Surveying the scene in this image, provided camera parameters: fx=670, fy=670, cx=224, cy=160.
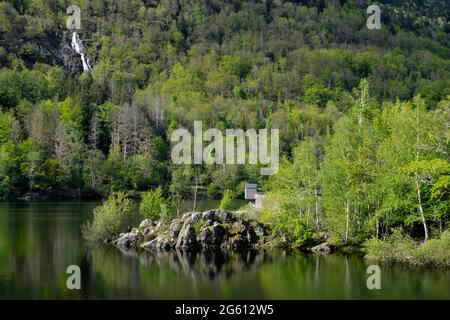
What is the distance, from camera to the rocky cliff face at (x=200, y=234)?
6069 cm

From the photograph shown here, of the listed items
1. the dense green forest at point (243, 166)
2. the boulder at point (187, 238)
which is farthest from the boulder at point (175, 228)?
the dense green forest at point (243, 166)

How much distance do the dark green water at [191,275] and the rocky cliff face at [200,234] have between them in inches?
96.0

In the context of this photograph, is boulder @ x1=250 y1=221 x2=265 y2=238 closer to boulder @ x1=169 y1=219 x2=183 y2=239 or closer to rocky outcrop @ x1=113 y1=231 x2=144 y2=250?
boulder @ x1=169 y1=219 x2=183 y2=239

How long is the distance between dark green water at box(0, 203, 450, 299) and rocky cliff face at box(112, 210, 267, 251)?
2.44 metres

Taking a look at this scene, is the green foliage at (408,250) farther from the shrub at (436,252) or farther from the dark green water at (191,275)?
the dark green water at (191,275)

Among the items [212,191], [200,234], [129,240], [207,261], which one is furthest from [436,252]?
[212,191]

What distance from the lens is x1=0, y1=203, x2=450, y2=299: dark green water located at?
134 ft

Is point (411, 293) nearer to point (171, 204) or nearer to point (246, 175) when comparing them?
point (171, 204)

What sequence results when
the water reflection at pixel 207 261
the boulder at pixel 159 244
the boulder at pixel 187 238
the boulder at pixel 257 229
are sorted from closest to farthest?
the water reflection at pixel 207 261
the boulder at pixel 187 238
the boulder at pixel 159 244
the boulder at pixel 257 229

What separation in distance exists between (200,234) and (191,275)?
44.4 ft

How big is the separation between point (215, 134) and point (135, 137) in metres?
20.1

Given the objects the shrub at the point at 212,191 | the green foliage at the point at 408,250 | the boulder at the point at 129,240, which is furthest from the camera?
the shrub at the point at 212,191
